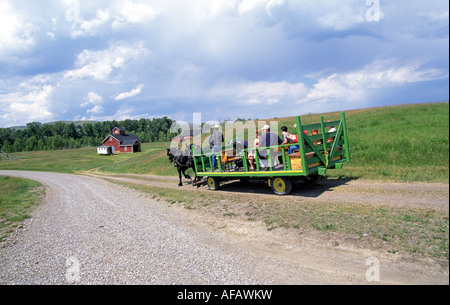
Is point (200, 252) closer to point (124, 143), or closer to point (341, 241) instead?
point (341, 241)

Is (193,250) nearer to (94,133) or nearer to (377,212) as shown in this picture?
(377,212)

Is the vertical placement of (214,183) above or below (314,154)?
below

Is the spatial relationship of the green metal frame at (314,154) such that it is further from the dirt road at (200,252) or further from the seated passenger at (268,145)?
the dirt road at (200,252)

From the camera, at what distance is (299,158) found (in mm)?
8656

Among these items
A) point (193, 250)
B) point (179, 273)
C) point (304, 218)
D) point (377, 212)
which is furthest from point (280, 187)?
point (179, 273)

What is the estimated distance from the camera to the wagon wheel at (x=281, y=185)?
30.5 ft

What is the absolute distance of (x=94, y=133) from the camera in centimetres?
15825

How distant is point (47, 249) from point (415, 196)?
31.5 ft

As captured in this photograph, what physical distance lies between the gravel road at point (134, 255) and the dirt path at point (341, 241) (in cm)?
30

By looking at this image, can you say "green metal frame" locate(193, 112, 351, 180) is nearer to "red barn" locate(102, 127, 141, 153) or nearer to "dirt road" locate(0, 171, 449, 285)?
"dirt road" locate(0, 171, 449, 285)

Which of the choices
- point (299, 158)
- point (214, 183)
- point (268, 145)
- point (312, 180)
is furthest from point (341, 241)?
point (214, 183)

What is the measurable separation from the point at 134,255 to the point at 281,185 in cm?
550

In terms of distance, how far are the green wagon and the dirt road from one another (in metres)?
0.68
